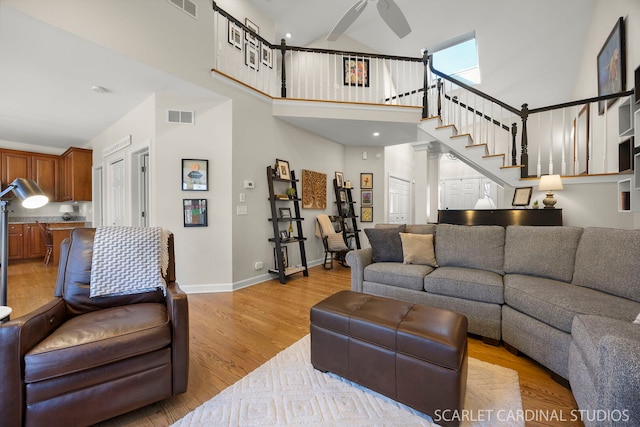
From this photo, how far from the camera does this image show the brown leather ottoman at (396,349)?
1274 mm

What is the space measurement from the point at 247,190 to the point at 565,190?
4.45 m

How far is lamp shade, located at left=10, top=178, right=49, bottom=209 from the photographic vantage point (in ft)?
5.03

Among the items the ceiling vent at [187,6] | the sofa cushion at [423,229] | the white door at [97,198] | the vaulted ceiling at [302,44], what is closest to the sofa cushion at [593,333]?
the sofa cushion at [423,229]

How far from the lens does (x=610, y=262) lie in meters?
1.82

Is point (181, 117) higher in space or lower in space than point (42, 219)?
higher

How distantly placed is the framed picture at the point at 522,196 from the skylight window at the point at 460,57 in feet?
11.4

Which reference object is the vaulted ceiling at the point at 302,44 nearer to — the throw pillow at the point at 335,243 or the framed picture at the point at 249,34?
the framed picture at the point at 249,34

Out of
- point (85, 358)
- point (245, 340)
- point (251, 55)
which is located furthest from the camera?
point (251, 55)

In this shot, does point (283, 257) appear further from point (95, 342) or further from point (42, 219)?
point (42, 219)

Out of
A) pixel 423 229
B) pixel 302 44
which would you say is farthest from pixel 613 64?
pixel 302 44

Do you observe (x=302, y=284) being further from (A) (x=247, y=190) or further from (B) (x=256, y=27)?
(B) (x=256, y=27)

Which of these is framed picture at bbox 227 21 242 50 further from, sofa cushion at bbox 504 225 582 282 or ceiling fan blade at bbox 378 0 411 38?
sofa cushion at bbox 504 225 582 282

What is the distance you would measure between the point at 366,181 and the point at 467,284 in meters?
→ 4.10

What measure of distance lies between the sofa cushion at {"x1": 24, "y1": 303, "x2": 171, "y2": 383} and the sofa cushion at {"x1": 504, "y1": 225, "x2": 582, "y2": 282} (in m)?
2.75
